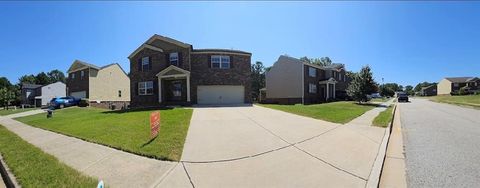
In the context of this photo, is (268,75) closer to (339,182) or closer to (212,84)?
(212,84)

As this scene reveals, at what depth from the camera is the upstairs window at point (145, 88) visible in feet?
88.2

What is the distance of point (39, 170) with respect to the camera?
6.66 meters

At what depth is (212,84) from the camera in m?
25.2

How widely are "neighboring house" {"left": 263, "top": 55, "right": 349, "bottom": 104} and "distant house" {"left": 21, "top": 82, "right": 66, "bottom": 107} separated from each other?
49155mm

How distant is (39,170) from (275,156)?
18.4 ft

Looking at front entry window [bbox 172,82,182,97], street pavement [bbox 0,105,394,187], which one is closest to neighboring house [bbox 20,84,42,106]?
front entry window [bbox 172,82,182,97]

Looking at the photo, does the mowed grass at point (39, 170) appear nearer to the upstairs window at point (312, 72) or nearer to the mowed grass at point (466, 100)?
the upstairs window at point (312, 72)

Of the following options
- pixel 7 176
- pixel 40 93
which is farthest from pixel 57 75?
pixel 7 176

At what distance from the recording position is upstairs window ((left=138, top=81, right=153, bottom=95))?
26.9 metres

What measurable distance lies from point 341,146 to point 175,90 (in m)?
20.2

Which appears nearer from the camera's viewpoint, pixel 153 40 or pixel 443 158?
pixel 443 158

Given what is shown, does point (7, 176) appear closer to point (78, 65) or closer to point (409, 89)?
point (78, 65)

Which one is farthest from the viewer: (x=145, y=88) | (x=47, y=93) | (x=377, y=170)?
(x=47, y=93)

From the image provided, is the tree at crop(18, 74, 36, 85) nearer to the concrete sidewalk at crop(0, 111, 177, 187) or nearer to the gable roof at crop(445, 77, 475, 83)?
the concrete sidewalk at crop(0, 111, 177, 187)
